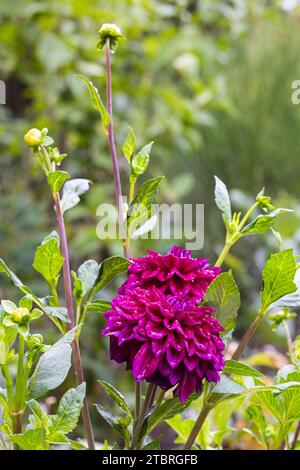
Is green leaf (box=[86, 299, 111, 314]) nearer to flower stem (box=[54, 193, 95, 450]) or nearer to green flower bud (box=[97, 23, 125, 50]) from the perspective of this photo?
flower stem (box=[54, 193, 95, 450])

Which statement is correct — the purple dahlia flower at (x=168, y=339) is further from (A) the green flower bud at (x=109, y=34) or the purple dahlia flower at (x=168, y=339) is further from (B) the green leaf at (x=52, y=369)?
(A) the green flower bud at (x=109, y=34)

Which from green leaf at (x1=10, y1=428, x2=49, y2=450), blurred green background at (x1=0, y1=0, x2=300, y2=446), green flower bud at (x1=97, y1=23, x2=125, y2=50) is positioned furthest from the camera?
blurred green background at (x1=0, y1=0, x2=300, y2=446)

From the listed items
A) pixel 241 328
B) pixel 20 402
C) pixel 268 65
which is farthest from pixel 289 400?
pixel 268 65

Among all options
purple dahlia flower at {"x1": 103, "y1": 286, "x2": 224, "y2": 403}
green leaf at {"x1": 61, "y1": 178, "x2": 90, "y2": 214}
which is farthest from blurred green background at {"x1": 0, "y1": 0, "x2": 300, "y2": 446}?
purple dahlia flower at {"x1": 103, "y1": 286, "x2": 224, "y2": 403}

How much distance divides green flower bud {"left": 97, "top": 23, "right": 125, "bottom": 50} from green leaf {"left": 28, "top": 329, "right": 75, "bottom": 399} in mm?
198

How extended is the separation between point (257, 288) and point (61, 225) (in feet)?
5.41

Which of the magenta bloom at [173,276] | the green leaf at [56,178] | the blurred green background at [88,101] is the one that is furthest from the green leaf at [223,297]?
the blurred green background at [88,101]

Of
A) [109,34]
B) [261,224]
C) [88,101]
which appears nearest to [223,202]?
[261,224]

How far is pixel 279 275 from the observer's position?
38 cm

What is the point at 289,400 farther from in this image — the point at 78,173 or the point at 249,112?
the point at 249,112

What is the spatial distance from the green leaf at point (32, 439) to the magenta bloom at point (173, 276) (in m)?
0.09

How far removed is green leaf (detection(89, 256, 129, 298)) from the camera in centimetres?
40

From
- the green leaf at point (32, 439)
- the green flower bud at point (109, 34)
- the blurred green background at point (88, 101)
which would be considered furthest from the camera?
the blurred green background at point (88, 101)

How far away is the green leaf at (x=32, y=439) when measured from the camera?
0.33 meters
